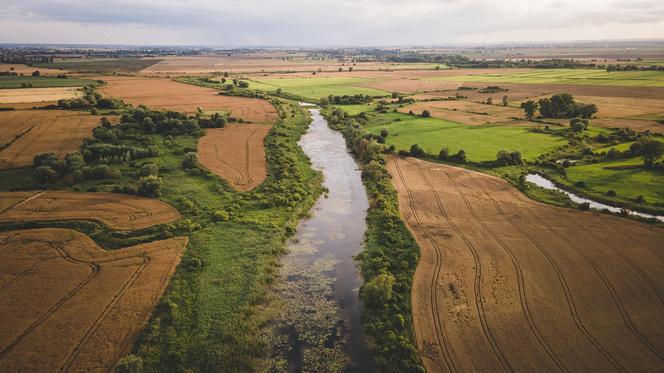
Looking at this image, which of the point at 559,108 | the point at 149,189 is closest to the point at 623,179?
the point at 559,108

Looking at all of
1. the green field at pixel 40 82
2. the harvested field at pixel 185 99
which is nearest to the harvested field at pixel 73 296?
the harvested field at pixel 185 99

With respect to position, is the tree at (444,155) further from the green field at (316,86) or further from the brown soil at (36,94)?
the brown soil at (36,94)

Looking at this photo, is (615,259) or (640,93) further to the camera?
(640,93)

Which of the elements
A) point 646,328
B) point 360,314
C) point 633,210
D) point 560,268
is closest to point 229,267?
point 360,314

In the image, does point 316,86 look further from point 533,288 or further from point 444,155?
point 533,288

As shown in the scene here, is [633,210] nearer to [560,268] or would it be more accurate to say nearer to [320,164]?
[560,268]
